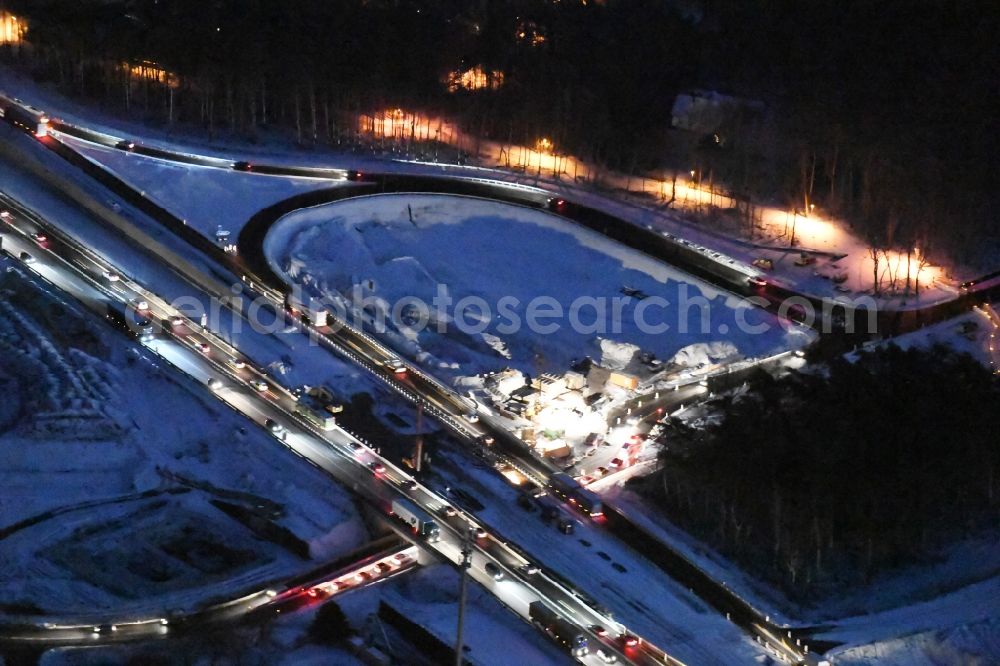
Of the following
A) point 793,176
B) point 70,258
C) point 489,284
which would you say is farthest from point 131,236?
point 793,176

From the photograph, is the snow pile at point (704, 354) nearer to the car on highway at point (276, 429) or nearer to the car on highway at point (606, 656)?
the car on highway at point (276, 429)

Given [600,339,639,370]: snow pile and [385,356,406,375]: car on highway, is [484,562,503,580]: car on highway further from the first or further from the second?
[600,339,639,370]: snow pile

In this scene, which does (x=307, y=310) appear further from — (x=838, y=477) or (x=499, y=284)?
(x=838, y=477)

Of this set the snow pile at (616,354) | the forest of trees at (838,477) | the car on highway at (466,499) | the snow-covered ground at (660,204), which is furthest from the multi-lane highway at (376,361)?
the snow pile at (616,354)

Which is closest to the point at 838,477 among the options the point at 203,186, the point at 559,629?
the point at 559,629

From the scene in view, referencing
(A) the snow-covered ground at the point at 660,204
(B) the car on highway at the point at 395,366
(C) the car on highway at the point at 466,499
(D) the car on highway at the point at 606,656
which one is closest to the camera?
(D) the car on highway at the point at 606,656

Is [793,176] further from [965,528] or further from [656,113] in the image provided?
[965,528]
